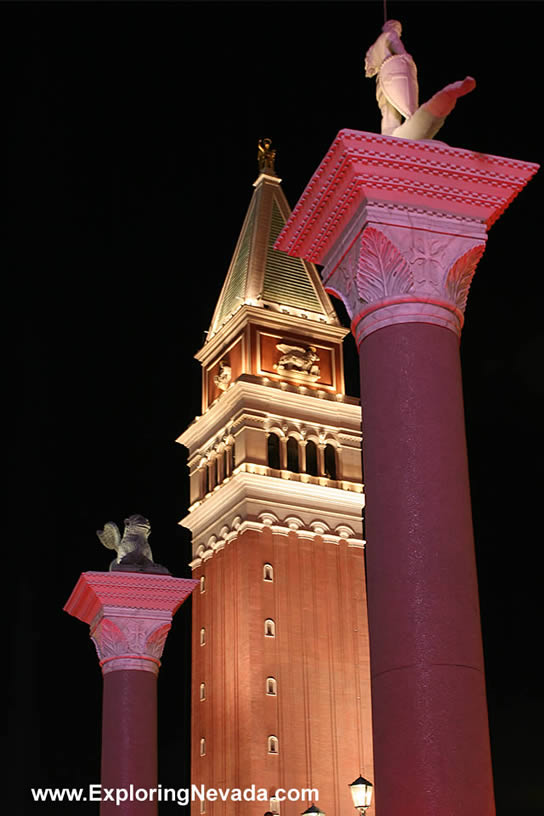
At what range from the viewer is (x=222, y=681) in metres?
Answer: 48.4

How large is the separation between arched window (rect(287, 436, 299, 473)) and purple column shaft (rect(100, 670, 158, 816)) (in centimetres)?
3423

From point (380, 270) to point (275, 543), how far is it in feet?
134

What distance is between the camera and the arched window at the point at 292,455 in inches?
2044

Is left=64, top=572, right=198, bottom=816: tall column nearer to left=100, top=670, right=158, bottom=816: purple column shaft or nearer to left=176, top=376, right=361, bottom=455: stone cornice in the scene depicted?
left=100, top=670, right=158, bottom=816: purple column shaft

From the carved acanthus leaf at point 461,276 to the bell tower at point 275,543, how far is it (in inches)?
1480

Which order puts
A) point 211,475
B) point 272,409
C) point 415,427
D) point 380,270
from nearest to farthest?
point 415,427 < point 380,270 < point 272,409 < point 211,475

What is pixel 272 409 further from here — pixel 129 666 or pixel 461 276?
pixel 461 276

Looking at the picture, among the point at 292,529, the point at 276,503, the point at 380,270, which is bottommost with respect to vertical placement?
the point at 380,270

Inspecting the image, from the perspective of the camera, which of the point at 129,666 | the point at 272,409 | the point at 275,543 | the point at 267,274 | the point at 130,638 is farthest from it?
the point at 267,274

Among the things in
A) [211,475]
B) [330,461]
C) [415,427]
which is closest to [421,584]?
[415,427]

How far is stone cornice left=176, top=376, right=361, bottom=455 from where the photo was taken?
170ft

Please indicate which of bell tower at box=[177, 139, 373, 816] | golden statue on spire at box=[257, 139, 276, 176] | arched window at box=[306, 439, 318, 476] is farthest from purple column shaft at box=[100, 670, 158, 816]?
golden statue on spire at box=[257, 139, 276, 176]

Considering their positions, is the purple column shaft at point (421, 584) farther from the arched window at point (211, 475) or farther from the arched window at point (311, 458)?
the arched window at point (211, 475)

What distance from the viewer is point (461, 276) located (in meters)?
9.47
